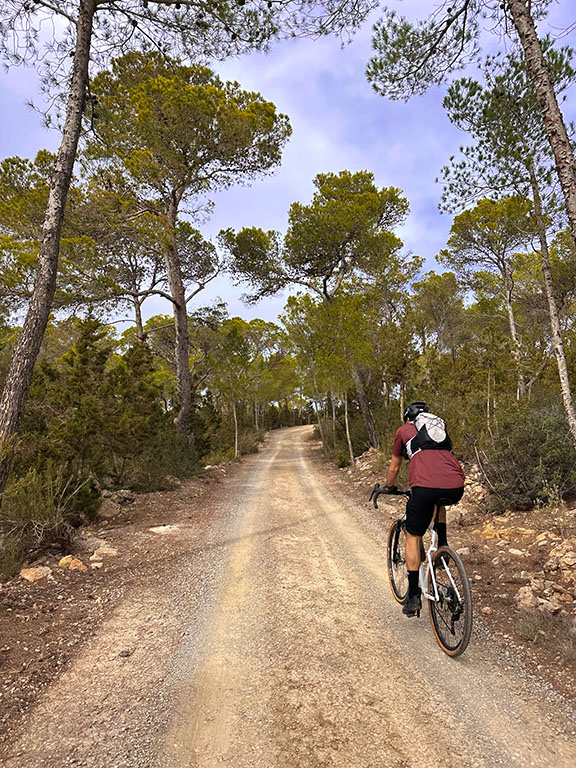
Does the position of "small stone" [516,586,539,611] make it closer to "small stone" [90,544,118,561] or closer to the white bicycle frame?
the white bicycle frame

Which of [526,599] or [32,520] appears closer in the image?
[526,599]

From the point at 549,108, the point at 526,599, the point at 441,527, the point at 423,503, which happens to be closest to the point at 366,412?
the point at 526,599

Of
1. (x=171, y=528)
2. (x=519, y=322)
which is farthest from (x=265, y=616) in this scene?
(x=519, y=322)

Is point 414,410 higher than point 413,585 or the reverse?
higher

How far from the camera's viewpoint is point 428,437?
332cm

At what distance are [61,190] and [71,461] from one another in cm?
446

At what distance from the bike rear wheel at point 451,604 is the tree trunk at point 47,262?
15.0 ft

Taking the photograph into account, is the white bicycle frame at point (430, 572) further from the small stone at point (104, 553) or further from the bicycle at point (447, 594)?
the small stone at point (104, 553)

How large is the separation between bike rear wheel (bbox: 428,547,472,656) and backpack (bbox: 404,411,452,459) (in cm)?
81

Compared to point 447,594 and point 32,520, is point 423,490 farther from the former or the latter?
point 32,520

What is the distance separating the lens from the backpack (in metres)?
3.30

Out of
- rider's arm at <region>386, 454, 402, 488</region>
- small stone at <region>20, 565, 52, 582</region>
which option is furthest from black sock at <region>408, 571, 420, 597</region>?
small stone at <region>20, 565, 52, 582</region>

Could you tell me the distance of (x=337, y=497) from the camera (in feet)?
33.7

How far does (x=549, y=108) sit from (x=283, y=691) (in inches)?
244
